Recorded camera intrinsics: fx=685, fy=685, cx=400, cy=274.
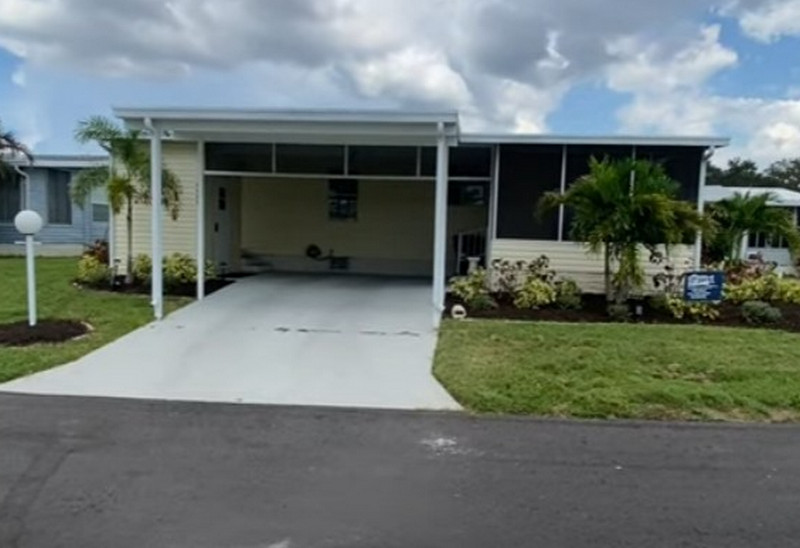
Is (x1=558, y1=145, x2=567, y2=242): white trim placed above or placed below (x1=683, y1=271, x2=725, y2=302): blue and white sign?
above

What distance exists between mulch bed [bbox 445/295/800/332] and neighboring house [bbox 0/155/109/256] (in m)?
14.0

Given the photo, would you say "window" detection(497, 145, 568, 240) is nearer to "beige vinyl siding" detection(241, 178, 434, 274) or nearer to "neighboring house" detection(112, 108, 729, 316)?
"neighboring house" detection(112, 108, 729, 316)

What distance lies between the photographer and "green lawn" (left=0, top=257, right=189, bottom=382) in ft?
23.3

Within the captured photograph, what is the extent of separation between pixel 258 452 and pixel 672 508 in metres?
2.65

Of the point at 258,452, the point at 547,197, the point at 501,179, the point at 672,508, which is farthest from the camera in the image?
the point at 501,179

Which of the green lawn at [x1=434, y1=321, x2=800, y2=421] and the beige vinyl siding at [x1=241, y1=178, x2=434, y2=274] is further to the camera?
the beige vinyl siding at [x1=241, y1=178, x2=434, y2=274]

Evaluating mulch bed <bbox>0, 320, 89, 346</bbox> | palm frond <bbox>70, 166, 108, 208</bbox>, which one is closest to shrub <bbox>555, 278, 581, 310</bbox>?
mulch bed <bbox>0, 320, 89, 346</bbox>

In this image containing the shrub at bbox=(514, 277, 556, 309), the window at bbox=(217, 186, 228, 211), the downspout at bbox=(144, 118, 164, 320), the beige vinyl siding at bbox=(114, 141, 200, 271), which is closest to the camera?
the downspout at bbox=(144, 118, 164, 320)

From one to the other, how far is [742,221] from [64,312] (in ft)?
39.0

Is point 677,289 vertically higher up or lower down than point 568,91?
lower down

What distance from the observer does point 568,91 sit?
60.5 ft

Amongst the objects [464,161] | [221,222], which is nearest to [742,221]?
[464,161]

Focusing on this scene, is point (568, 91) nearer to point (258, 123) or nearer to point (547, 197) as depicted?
point (547, 197)

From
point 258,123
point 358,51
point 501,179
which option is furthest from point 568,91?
point 258,123
